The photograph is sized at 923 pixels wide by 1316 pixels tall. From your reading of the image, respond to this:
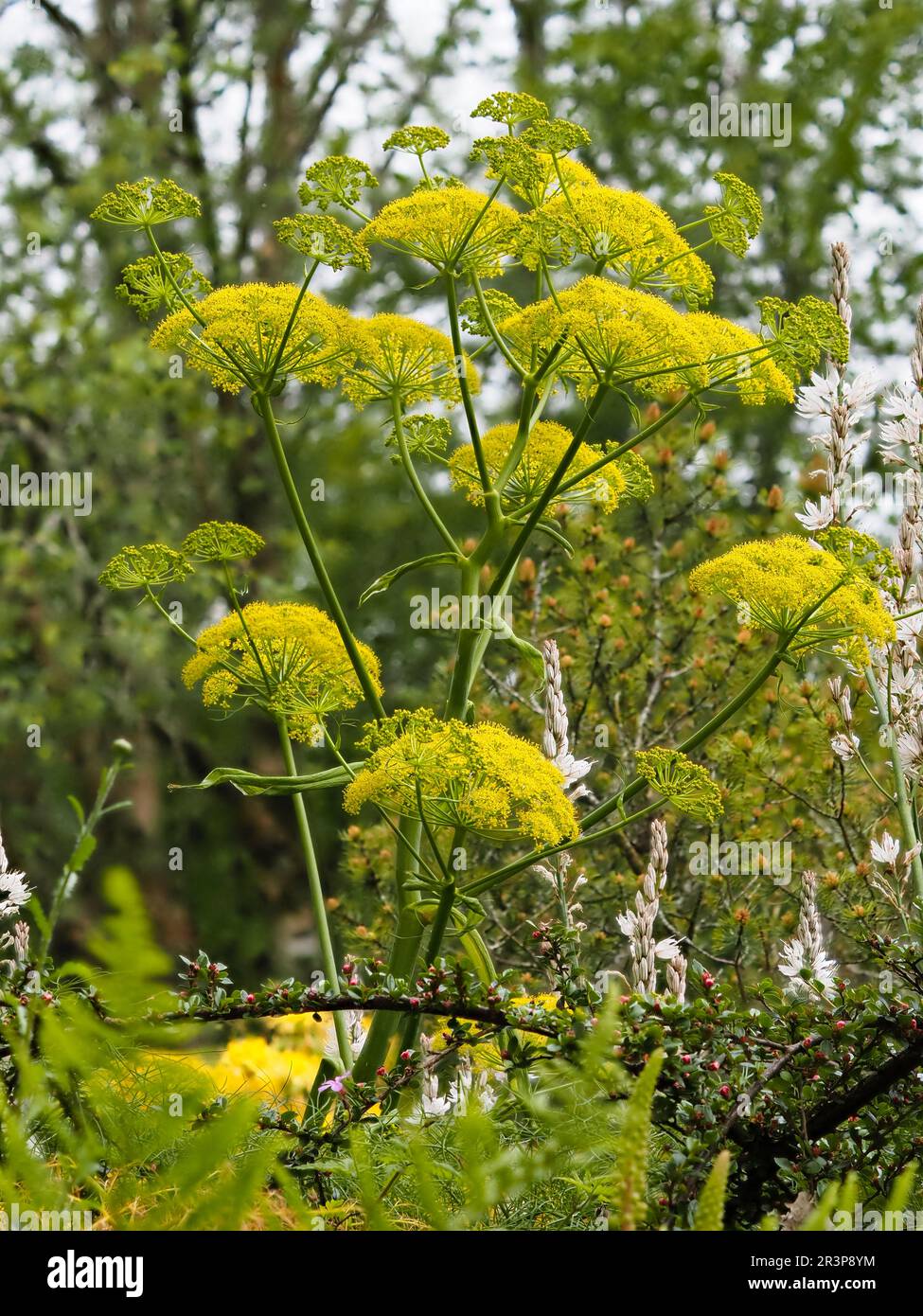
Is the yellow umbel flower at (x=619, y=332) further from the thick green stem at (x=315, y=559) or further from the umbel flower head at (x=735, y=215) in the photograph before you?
the thick green stem at (x=315, y=559)

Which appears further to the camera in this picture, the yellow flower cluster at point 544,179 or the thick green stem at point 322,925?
the thick green stem at point 322,925

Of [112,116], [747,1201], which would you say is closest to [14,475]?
[112,116]

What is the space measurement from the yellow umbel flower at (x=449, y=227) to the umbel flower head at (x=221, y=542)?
0.69 m

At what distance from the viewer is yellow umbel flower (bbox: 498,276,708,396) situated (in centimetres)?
256

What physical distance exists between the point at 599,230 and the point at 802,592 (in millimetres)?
793

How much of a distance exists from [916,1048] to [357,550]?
10.3 metres

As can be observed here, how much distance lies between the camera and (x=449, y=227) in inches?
110

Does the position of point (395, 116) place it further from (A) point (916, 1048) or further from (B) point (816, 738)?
(A) point (916, 1048)

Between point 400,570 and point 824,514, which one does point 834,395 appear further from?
point 400,570

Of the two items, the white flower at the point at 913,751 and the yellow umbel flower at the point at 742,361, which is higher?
the yellow umbel flower at the point at 742,361

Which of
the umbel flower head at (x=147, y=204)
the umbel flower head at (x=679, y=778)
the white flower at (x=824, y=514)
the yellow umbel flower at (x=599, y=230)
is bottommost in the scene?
the umbel flower head at (x=679, y=778)

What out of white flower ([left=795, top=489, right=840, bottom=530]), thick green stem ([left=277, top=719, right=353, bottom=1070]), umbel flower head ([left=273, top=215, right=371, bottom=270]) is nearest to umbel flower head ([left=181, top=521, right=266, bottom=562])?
thick green stem ([left=277, top=719, right=353, bottom=1070])

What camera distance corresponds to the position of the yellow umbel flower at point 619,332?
256cm

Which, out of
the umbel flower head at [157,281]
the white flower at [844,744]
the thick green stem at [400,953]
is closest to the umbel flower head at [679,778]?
the thick green stem at [400,953]
